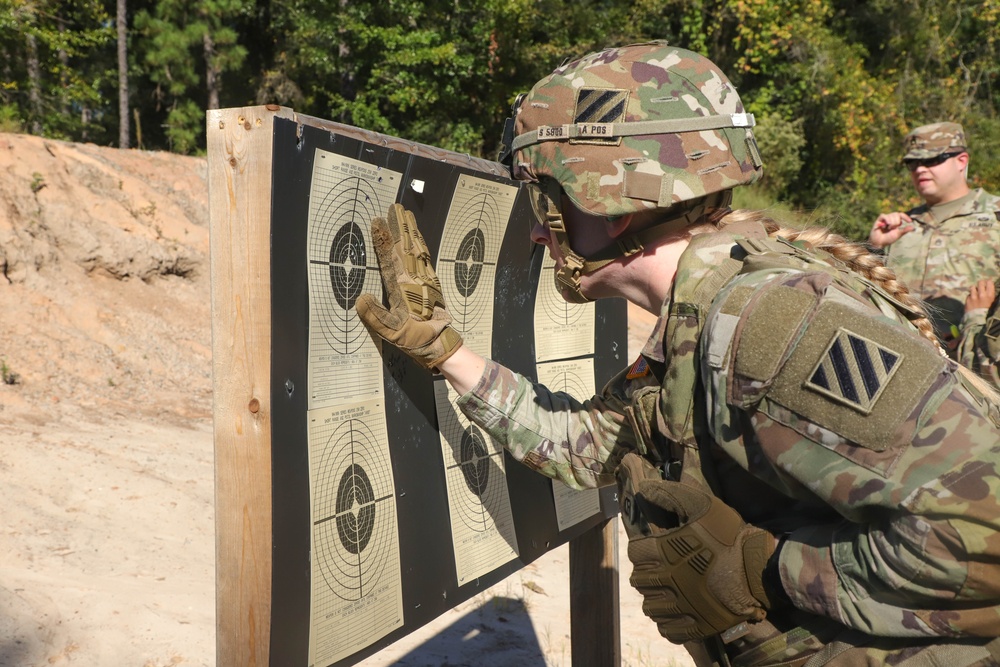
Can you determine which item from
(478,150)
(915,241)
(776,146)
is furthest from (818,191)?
(915,241)

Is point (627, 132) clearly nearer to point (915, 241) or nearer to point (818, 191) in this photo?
point (915, 241)

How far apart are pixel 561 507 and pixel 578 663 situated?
0.65 m

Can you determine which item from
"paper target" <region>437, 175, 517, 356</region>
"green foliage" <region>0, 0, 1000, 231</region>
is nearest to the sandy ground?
"paper target" <region>437, 175, 517, 356</region>

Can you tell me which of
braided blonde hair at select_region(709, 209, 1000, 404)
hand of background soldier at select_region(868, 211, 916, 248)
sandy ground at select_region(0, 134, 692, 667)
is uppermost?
hand of background soldier at select_region(868, 211, 916, 248)

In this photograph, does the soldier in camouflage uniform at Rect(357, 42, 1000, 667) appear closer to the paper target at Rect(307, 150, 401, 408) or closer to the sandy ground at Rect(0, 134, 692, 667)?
the paper target at Rect(307, 150, 401, 408)

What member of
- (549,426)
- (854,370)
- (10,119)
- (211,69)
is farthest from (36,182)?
(211,69)

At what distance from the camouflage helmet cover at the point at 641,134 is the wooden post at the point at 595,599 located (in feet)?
5.24

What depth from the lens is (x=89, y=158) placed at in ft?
30.5

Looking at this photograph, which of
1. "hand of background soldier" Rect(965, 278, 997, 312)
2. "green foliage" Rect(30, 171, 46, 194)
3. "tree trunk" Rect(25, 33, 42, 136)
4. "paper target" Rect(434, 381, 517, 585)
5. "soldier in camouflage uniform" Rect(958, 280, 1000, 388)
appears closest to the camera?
"paper target" Rect(434, 381, 517, 585)

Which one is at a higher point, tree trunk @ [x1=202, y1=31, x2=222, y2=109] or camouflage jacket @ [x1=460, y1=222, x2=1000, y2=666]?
tree trunk @ [x1=202, y1=31, x2=222, y2=109]

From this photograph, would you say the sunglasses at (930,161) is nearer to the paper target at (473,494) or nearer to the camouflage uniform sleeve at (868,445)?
the paper target at (473,494)

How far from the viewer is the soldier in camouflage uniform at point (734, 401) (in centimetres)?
132

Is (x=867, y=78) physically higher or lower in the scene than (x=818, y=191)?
higher

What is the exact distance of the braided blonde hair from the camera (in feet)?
5.61
